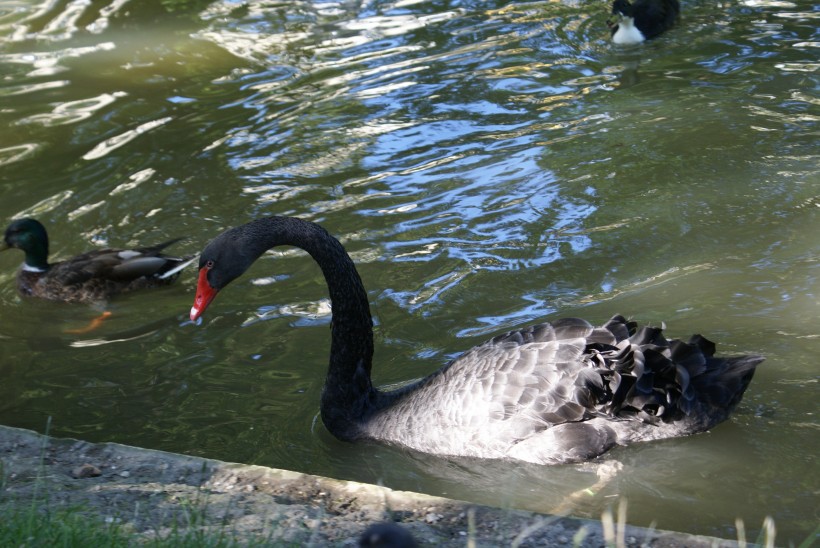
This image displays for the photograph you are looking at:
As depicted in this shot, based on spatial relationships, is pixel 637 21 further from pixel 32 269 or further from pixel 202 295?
pixel 202 295

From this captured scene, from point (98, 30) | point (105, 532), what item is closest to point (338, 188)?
point (105, 532)

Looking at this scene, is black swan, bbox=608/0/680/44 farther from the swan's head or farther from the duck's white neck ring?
the swan's head

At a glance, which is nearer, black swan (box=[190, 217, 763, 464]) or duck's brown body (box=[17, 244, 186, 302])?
black swan (box=[190, 217, 763, 464])

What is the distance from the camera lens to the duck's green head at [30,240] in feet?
25.6

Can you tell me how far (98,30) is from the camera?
13.7 m

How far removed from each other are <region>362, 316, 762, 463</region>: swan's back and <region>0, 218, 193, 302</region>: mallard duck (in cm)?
302

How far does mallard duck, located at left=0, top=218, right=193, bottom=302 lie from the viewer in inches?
298

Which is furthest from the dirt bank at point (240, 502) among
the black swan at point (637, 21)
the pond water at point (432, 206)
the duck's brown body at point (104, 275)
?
the black swan at point (637, 21)

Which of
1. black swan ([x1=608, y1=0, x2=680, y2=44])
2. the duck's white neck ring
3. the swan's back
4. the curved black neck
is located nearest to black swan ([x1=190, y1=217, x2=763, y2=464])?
the swan's back

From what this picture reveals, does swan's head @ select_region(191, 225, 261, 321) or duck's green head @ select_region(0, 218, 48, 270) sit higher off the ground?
swan's head @ select_region(191, 225, 261, 321)

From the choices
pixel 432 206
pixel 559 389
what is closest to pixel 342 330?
pixel 559 389

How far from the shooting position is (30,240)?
7805mm

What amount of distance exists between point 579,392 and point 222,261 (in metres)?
1.90

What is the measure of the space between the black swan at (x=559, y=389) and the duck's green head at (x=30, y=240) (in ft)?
9.46
